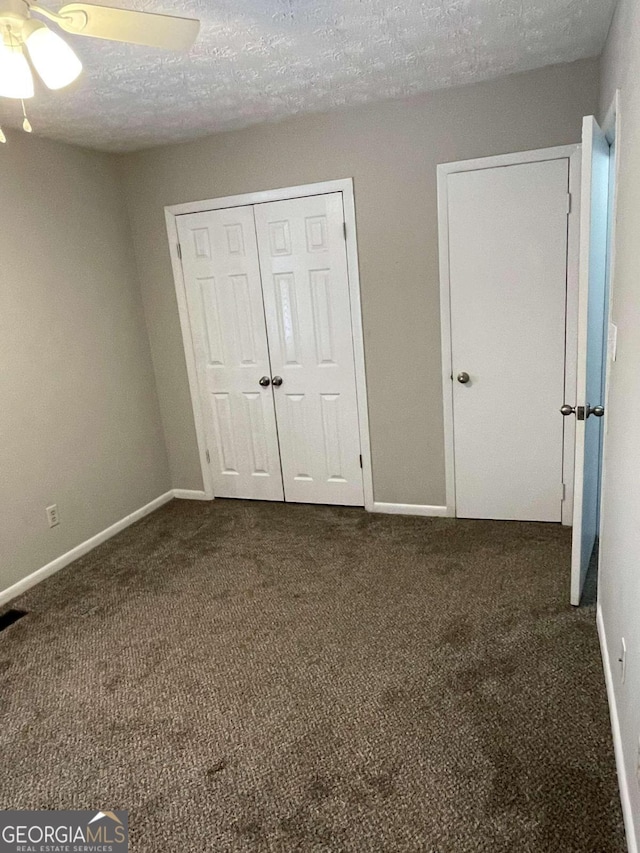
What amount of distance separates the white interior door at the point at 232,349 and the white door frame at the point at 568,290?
1161mm

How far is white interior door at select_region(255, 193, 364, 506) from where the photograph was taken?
133 inches

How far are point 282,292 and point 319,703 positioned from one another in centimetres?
240

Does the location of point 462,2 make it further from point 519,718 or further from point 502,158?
point 519,718

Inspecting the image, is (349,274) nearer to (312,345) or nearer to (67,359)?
(312,345)

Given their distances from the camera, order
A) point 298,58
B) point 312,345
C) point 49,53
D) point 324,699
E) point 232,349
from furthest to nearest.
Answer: point 232,349
point 312,345
point 298,58
point 324,699
point 49,53

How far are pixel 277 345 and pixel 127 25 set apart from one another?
7.22 feet

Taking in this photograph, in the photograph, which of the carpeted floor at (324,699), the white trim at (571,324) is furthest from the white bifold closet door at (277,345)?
the white trim at (571,324)

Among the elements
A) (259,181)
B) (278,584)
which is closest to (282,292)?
(259,181)

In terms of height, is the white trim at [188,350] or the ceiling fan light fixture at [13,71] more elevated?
the ceiling fan light fixture at [13,71]

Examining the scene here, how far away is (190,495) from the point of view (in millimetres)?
4176

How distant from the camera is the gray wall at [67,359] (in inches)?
117

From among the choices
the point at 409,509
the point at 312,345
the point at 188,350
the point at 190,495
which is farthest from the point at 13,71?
the point at 190,495

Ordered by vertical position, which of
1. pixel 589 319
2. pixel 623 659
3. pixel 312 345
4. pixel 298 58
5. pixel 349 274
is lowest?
pixel 623 659

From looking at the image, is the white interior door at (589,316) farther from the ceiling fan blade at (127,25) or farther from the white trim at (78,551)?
the white trim at (78,551)
